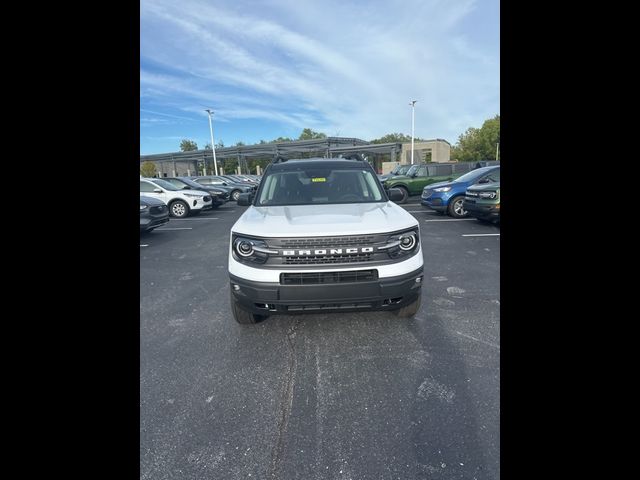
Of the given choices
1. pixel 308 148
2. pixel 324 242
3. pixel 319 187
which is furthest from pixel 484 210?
pixel 308 148

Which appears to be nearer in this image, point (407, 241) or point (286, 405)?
point (286, 405)

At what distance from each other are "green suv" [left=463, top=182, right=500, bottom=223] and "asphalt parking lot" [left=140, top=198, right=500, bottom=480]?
14.5 feet

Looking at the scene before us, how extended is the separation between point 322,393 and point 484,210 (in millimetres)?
7402

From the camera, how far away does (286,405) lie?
2.17 m

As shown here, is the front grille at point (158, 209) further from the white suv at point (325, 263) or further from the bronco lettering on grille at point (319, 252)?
the bronco lettering on grille at point (319, 252)

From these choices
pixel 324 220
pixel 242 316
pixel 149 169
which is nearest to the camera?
pixel 324 220

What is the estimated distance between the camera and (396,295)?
102 inches

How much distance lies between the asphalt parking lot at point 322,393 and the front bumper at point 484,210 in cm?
435

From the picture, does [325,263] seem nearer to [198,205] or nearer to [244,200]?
[244,200]

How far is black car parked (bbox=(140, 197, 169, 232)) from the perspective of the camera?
26.3 ft

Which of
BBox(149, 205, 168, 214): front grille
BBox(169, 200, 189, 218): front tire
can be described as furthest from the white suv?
BBox(169, 200, 189, 218): front tire
